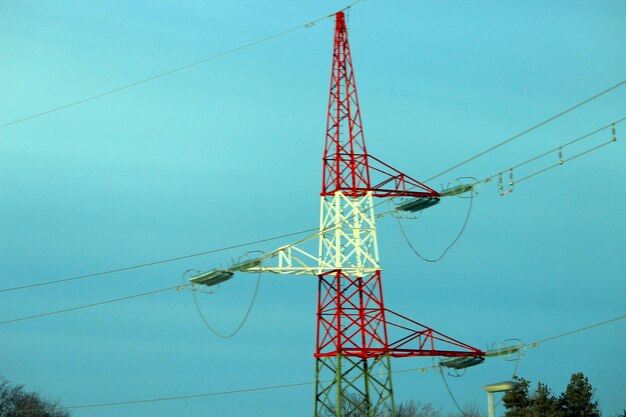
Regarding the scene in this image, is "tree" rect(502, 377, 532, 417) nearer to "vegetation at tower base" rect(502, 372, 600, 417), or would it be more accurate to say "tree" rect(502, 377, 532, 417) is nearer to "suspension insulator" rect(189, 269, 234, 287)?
"vegetation at tower base" rect(502, 372, 600, 417)

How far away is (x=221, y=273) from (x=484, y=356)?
1926 cm

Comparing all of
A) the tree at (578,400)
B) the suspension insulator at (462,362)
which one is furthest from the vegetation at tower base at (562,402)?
the suspension insulator at (462,362)

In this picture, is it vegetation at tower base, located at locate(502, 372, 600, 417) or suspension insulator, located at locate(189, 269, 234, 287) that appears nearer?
suspension insulator, located at locate(189, 269, 234, 287)

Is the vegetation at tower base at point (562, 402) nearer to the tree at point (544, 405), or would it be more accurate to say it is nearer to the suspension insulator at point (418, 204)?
the tree at point (544, 405)

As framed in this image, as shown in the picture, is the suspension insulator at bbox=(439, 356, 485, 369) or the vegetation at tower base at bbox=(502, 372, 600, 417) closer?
the suspension insulator at bbox=(439, 356, 485, 369)

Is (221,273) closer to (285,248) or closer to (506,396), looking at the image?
(285,248)

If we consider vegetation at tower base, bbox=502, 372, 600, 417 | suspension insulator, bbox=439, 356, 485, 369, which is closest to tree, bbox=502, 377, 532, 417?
vegetation at tower base, bbox=502, 372, 600, 417

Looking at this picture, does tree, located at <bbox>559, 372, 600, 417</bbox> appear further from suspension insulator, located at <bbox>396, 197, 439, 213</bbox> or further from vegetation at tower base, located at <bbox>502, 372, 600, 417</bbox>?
suspension insulator, located at <bbox>396, 197, 439, 213</bbox>

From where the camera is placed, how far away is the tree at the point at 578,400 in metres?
106

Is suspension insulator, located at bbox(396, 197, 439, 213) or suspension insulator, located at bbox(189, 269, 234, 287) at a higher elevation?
suspension insulator, located at bbox(396, 197, 439, 213)

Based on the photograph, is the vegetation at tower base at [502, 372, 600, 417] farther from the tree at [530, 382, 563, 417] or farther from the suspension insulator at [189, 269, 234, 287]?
the suspension insulator at [189, 269, 234, 287]

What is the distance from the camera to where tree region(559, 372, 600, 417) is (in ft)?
348

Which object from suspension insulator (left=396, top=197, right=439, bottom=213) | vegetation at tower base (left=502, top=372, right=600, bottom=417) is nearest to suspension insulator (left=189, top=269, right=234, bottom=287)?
suspension insulator (left=396, top=197, right=439, bottom=213)

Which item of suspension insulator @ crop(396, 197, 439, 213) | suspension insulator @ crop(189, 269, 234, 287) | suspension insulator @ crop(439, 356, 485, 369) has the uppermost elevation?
suspension insulator @ crop(396, 197, 439, 213)
